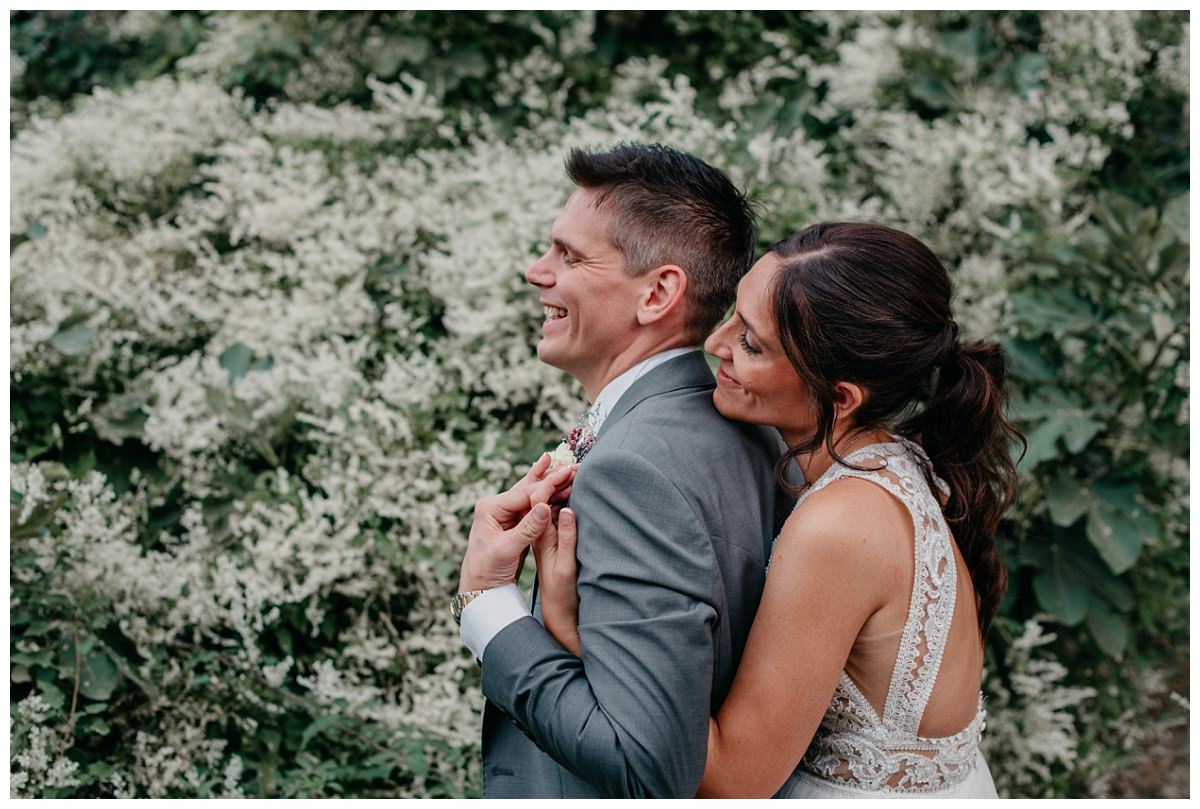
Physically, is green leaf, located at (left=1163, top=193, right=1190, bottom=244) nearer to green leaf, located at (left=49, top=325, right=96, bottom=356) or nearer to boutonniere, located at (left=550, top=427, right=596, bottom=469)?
boutonniere, located at (left=550, top=427, right=596, bottom=469)

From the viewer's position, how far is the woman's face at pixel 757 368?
1771mm

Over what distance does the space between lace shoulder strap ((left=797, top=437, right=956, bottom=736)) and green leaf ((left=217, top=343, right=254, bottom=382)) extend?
2498 millimetres

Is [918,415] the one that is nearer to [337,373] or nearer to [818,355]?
[818,355]

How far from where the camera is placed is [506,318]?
11.9ft

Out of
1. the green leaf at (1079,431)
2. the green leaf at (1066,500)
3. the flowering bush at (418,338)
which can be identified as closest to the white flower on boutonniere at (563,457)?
the flowering bush at (418,338)

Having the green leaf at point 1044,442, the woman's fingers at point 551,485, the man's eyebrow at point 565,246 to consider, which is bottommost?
the green leaf at point 1044,442

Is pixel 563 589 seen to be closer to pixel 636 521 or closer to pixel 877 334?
pixel 636 521

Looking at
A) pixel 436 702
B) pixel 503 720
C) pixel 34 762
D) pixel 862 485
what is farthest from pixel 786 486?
pixel 34 762

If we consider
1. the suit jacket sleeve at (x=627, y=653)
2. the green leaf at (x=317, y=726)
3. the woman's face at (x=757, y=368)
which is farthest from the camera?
the green leaf at (x=317, y=726)

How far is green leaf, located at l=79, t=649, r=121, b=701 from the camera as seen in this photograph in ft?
9.60

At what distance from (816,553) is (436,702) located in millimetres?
1815

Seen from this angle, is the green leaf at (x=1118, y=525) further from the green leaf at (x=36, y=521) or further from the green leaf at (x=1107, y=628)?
the green leaf at (x=36, y=521)

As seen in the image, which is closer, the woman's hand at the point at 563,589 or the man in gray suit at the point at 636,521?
the man in gray suit at the point at 636,521

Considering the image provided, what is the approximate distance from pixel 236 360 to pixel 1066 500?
301cm
